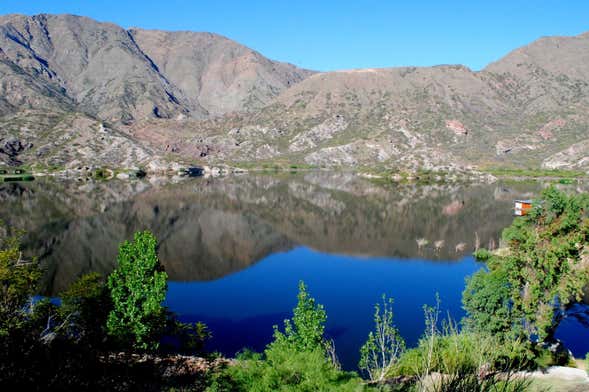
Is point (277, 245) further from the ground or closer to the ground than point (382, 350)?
closer to the ground

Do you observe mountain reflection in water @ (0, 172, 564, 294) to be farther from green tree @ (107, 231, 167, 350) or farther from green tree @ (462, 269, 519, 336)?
green tree @ (462, 269, 519, 336)

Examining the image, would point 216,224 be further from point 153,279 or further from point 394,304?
point 153,279

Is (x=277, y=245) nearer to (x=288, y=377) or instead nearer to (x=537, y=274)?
(x=537, y=274)

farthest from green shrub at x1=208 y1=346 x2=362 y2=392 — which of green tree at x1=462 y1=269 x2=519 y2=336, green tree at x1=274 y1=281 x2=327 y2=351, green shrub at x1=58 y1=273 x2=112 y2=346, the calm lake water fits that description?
green tree at x1=462 y1=269 x2=519 y2=336

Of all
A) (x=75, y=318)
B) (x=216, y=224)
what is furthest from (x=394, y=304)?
(x=216, y=224)

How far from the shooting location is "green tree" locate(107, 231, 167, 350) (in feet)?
103

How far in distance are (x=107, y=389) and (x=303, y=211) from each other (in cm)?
11477

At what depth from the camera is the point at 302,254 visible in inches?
3509

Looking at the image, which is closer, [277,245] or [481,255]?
[481,255]

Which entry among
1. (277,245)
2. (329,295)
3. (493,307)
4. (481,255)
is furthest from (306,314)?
(277,245)

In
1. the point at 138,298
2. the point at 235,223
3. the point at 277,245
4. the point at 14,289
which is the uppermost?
the point at 14,289

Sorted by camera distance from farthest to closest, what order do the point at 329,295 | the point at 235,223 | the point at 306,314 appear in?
the point at 235,223 → the point at 329,295 → the point at 306,314

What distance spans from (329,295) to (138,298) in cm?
3290

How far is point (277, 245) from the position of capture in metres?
97.8
